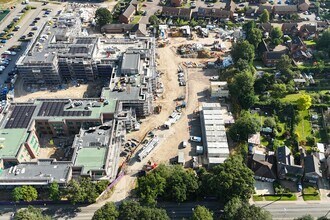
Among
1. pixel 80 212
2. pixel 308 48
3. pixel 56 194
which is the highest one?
pixel 308 48

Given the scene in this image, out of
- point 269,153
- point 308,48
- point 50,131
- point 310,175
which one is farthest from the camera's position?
point 308,48

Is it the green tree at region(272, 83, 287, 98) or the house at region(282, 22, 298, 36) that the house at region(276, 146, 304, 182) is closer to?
the green tree at region(272, 83, 287, 98)

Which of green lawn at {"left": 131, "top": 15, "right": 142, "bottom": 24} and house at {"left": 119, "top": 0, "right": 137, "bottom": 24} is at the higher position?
house at {"left": 119, "top": 0, "right": 137, "bottom": 24}

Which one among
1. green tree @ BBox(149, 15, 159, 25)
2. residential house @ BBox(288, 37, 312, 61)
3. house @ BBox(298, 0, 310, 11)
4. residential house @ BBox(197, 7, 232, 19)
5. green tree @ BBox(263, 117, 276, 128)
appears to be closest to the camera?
green tree @ BBox(263, 117, 276, 128)

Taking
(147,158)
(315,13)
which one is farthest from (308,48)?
(147,158)

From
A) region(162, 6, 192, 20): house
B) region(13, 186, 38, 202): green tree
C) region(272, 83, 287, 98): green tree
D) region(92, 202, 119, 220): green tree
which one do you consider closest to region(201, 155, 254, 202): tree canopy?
region(92, 202, 119, 220): green tree

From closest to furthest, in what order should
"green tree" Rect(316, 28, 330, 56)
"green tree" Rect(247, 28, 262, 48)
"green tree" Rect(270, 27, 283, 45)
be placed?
"green tree" Rect(316, 28, 330, 56), "green tree" Rect(247, 28, 262, 48), "green tree" Rect(270, 27, 283, 45)

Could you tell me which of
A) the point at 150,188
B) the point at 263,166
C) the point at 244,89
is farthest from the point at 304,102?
the point at 150,188

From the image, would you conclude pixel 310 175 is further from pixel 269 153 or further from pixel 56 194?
pixel 56 194
